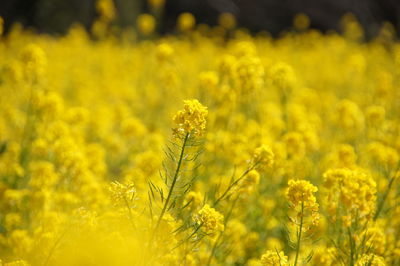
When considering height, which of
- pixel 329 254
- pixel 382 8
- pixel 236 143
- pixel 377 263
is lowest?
pixel 377 263

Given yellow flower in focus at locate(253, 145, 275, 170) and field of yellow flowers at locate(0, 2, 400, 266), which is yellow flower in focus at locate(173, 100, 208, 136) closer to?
field of yellow flowers at locate(0, 2, 400, 266)

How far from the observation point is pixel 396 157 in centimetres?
360

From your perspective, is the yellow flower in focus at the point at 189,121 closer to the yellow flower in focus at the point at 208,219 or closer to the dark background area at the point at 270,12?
the yellow flower in focus at the point at 208,219

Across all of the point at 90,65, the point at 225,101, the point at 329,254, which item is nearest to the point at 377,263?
the point at 329,254

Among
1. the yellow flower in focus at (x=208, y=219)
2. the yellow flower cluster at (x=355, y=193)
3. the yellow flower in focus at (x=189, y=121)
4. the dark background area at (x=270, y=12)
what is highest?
the dark background area at (x=270, y=12)

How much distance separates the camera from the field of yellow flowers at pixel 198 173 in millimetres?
2150

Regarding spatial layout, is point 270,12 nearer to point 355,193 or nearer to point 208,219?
point 355,193

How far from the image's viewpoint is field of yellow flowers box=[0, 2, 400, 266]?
2.15 meters

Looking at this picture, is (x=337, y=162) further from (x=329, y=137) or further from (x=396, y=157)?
(x=329, y=137)

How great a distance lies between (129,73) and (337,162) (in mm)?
5224

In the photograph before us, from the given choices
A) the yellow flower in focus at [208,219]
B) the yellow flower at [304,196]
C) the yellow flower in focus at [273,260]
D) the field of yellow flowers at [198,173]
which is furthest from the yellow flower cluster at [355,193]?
the yellow flower in focus at [208,219]

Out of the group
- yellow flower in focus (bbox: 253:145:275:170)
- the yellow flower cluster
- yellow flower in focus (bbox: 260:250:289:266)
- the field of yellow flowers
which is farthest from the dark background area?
yellow flower in focus (bbox: 260:250:289:266)

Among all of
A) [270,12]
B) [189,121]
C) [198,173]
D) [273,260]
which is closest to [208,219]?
[273,260]

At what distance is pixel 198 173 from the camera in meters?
3.19
